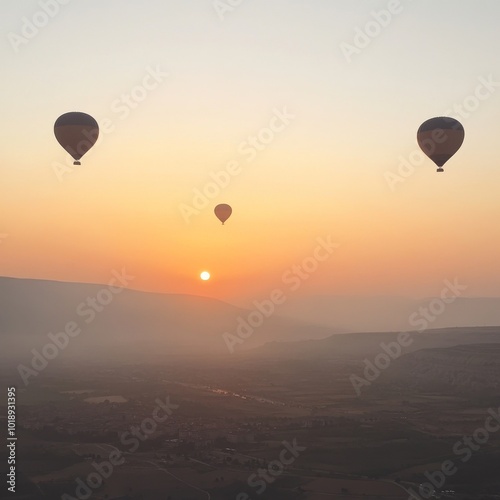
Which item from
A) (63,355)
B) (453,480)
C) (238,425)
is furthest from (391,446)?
(63,355)

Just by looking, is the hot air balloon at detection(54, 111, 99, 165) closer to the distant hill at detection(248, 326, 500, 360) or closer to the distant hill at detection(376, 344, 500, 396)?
the distant hill at detection(376, 344, 500, 396)

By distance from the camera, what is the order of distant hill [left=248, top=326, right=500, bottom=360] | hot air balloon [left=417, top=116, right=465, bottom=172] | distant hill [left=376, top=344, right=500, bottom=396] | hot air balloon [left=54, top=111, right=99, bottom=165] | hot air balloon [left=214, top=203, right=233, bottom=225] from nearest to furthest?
hot air balloon [left=54, top=111, right=99, bottom=165]
hot air balloon [left=417, top=116, right=465, bottom=172]
hot air balloon [left=214, top=203, right=233, bottom=225]
distant hill [left=376, top=344, right=500, bottom=396]
distant hill [left=248, top=326, right=500, bottom=360]

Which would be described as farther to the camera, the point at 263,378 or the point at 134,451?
the point at 263,378

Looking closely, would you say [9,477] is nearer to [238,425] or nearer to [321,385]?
[238,425]

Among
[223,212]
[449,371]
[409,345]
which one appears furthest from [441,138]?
[409,345]

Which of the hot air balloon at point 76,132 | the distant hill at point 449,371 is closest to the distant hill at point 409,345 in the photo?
the distant hill at point 449,371

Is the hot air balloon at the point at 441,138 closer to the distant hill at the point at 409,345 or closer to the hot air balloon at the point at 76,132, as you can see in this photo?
the hot air balloon at the point at 76,132

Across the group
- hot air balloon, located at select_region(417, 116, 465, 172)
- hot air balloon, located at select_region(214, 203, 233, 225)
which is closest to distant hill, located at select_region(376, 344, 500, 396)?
hot air balloon, located at select_region(214, 203, 233, 225)
